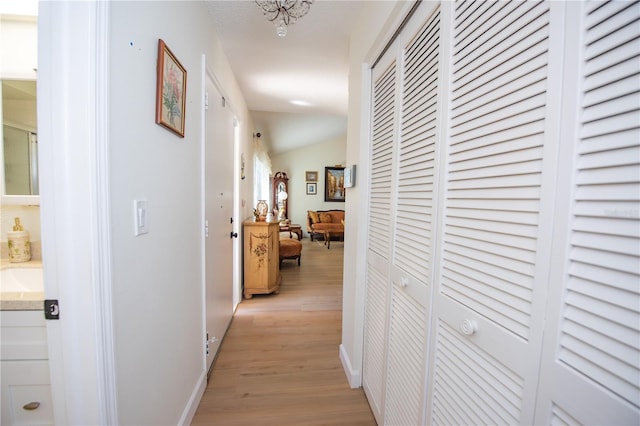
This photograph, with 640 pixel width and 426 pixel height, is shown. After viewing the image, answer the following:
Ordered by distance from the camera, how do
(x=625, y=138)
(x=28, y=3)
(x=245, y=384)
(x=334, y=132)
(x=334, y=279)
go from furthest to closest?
(x=334, y=132) → (x=334, y=279) → (x=245, y=384) → (x=28, y=3) → (x=625, y=138)

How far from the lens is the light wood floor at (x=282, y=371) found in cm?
148

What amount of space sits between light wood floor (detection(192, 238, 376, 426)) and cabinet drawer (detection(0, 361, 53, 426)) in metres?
0.79

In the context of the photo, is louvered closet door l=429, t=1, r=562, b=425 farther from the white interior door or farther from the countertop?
the white interior door

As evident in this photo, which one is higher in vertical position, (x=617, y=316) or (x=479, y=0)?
(x=479, y=0)

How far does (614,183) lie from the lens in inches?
16.7

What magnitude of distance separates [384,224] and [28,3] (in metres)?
1.83

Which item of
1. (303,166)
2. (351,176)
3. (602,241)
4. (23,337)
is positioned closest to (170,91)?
(23,337)

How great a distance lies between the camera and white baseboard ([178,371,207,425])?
1343mm

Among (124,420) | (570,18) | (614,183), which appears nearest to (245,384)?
(124,420)

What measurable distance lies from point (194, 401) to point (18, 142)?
1551 mm

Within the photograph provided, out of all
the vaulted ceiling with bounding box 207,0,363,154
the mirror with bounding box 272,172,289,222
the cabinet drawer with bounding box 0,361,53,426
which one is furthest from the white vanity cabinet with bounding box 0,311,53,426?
the mirror with bounding box 272,172,289,222

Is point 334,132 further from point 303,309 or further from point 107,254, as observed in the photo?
point 107,254

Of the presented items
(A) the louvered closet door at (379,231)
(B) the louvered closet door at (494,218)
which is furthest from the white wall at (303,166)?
(B) the louvered closet door at (494,218)

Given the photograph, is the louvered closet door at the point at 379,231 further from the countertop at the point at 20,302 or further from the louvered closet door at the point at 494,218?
the countertop at the point at 20,302
